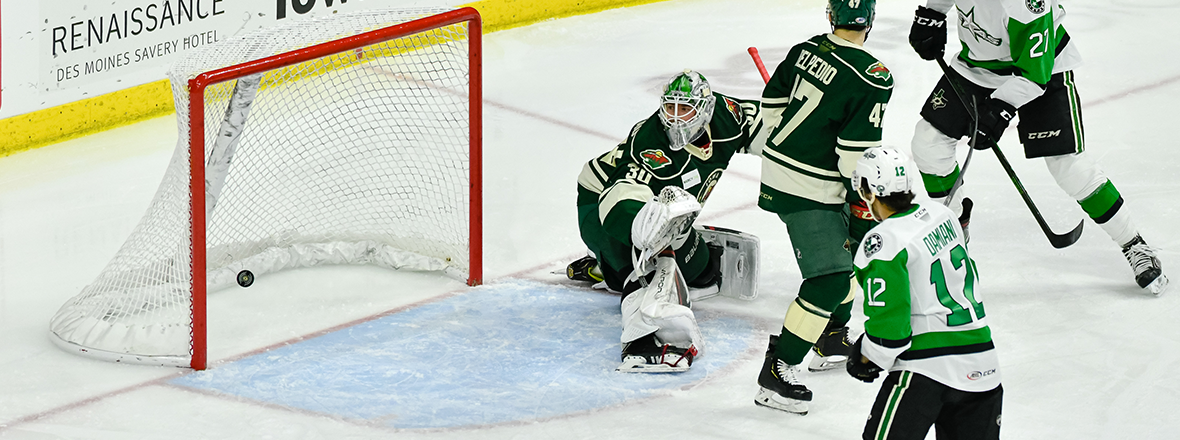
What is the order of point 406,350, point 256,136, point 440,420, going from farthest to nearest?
point 256,136 < point 406,350 < point 440,420

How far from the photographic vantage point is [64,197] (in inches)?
215

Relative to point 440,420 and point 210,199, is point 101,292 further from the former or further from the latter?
point 440,420

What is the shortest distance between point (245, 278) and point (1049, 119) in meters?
2.39

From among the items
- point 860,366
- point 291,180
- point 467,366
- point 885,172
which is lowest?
point 467,366

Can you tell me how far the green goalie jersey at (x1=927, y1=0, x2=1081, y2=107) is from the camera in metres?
4.36

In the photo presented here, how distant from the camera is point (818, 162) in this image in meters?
3.88

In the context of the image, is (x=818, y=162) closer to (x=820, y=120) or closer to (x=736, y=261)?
(x=820, y=120)

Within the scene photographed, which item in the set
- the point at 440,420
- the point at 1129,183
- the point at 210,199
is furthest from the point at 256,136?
the point at 1129,183

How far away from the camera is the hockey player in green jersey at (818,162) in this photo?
374cm

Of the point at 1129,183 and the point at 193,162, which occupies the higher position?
the point at 193,162

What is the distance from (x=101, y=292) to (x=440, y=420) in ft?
3.63

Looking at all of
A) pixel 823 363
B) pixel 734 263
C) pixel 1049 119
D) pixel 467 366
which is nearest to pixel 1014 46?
pixel 1049 119

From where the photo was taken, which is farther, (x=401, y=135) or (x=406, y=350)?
(x=401, y=135)

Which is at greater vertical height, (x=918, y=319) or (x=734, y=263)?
(x=918, y=319)
